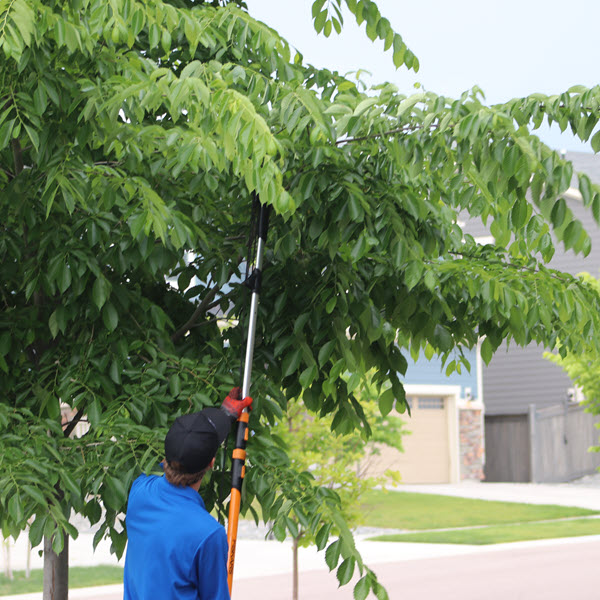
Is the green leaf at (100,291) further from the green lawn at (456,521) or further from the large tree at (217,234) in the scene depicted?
the green lawn at (456,521)

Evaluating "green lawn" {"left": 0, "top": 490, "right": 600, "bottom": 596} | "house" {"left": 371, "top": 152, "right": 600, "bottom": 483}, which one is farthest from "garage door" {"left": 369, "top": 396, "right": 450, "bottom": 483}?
"green lawn" {"left": 0, "top": 490, "right": 600, "bottom": 596}

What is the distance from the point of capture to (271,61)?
4078 millimetres

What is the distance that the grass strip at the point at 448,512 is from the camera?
19.9 meters

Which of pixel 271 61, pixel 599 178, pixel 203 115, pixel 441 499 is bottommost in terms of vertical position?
pixel 441 499

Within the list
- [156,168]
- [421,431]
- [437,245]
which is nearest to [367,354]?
[437,245]

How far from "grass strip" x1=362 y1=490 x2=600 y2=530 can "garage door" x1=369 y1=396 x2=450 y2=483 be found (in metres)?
4.55

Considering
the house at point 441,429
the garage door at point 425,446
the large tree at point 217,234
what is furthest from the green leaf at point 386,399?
the house at point 441,429

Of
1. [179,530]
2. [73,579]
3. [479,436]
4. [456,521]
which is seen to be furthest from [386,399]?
[479,436]

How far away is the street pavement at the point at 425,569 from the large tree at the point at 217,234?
7905 millimetres

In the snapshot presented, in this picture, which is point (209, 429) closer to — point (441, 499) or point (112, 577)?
point (112, 577)

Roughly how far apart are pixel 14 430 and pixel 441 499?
2227 centimetres

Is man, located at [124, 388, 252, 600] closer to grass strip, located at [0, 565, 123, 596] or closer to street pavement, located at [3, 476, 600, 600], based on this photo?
street pavement, located at [3, 476, 600, 600]

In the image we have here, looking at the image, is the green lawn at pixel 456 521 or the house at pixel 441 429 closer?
the green lawn at pixel 456 521

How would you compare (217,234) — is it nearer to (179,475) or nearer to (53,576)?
(179,475)
